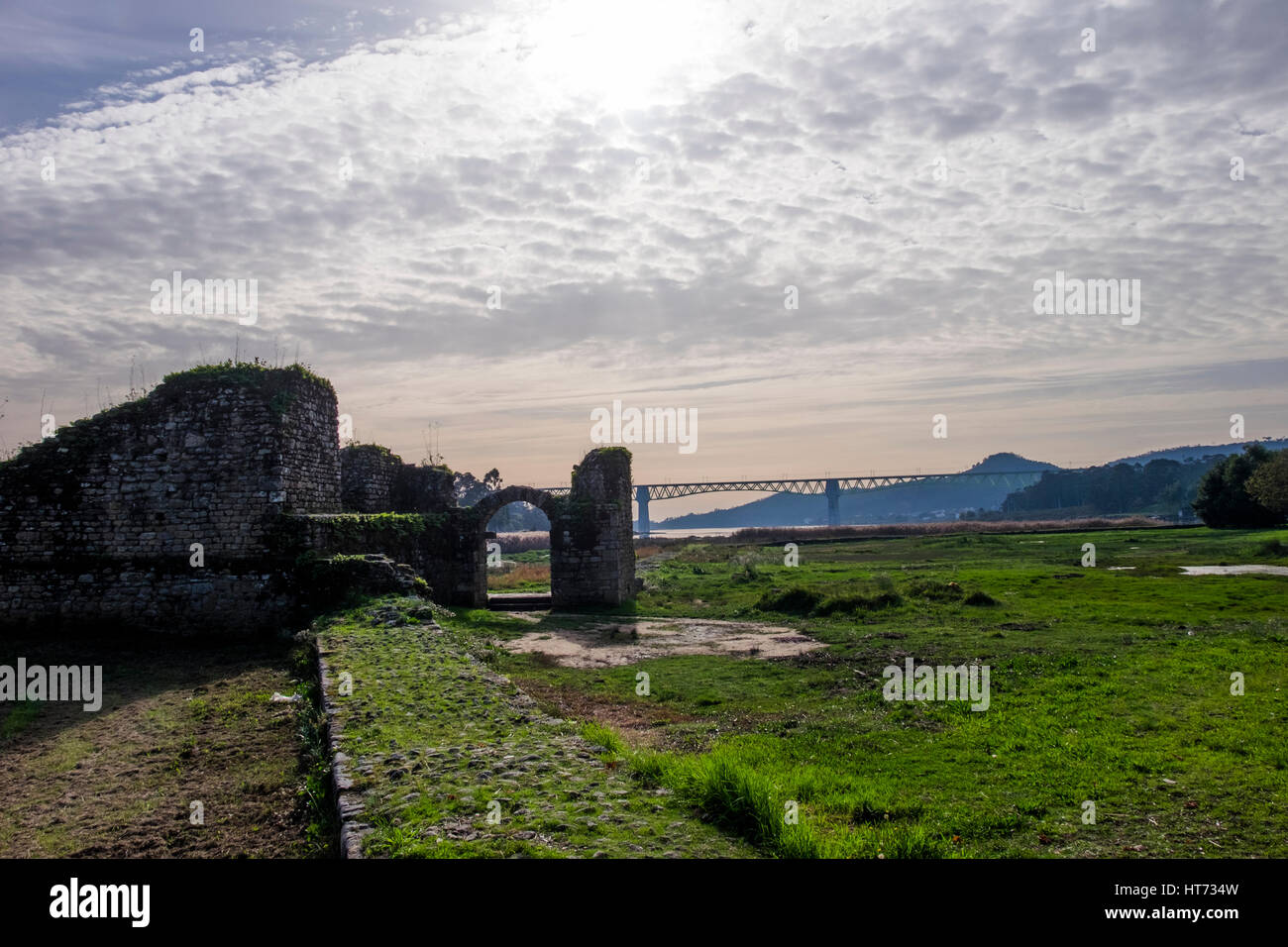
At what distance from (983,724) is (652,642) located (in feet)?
32.9

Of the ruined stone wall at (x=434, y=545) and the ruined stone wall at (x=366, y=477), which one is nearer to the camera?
the ruined stone wall at (x=434, y=545)

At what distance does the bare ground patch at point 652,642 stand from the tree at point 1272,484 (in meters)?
44.7

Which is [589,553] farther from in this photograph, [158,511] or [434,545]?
[158,511]

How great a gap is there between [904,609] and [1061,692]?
10.9 meters

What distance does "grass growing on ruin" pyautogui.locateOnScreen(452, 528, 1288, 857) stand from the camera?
6727 millimetres

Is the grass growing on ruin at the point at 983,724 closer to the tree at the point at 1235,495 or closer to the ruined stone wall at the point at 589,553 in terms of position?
the ruined stone wall at the point at 589,553

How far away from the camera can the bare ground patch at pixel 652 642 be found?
57.6ft

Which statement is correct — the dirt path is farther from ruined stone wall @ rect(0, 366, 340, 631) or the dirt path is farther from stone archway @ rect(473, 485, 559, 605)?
stone archway @ rect(473, 485, 559, 605)

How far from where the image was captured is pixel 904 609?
23.2 m

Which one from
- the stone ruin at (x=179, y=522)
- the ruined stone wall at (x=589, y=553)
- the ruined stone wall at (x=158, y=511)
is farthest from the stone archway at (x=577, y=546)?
the ruined stone wall at (x=158, y=511)

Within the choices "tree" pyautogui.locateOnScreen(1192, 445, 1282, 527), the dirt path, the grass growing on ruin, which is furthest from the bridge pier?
the dirt path

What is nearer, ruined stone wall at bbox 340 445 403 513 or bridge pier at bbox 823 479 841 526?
ruined stone wall at bbox 340 445 403 513

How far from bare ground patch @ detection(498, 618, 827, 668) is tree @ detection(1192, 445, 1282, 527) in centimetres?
4897
